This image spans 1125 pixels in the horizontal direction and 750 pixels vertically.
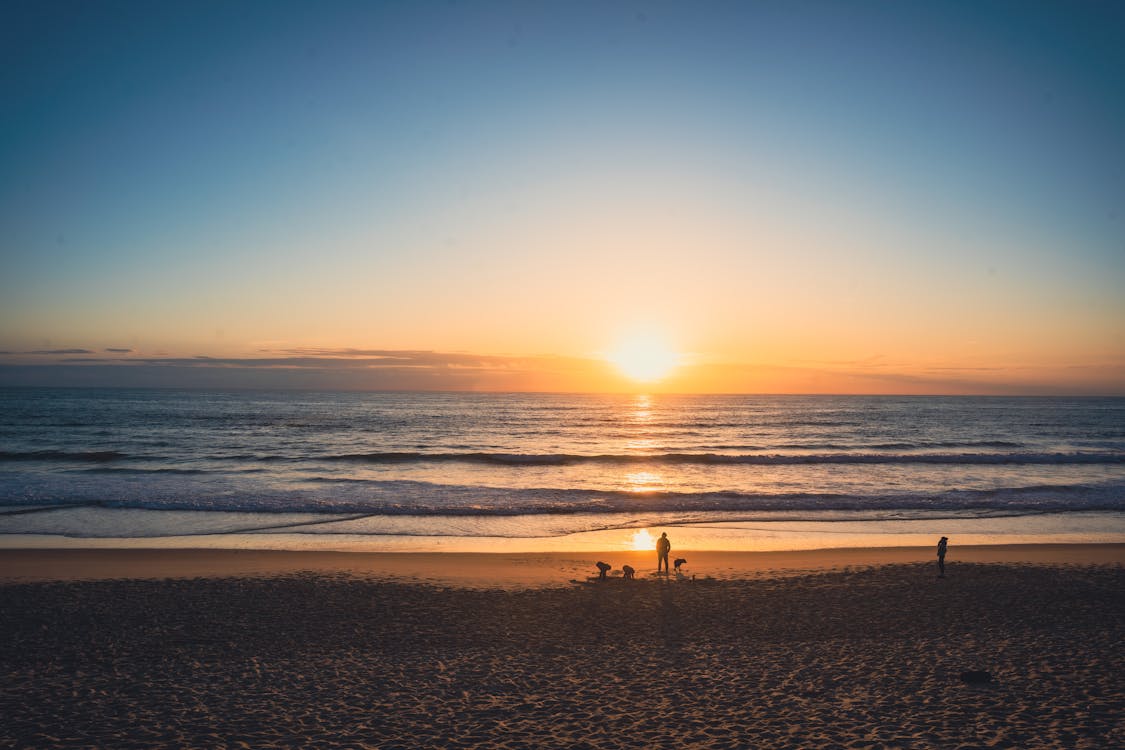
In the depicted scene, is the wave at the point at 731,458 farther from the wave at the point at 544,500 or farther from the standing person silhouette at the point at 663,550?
the standing person silhouette at the point at 663,550

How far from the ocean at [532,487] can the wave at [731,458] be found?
20 centimetres

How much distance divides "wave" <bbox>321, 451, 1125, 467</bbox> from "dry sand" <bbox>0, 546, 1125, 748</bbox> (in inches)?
1071

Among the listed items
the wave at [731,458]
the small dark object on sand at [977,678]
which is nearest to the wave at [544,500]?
the wave at [731,458]

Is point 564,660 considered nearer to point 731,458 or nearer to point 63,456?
point 731,458

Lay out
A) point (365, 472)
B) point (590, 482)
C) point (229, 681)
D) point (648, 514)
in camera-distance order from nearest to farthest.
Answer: point (229, 681) < point (648, 514) < point (590, 482) < point (365, 472)

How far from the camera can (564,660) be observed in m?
10.2

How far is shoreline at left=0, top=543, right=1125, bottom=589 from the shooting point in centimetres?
1537

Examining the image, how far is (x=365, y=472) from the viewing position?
3666 cm

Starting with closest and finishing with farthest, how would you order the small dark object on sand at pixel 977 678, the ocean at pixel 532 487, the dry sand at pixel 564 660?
the dry sand at pixel 564 660 → the small dark object on sand at pixel 977 678 → the ocean at pixel 532 487

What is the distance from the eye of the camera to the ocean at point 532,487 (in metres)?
21.4

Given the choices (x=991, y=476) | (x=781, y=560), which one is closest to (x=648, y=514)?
(x=781, y=560)

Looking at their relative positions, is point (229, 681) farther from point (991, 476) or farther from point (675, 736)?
point (991, 476)

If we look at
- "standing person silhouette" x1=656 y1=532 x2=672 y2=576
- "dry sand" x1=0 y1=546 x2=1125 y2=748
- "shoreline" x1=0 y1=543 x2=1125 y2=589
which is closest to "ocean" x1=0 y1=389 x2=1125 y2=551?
"shoreline" x1=0 y1=543 x2=1125 y2=589

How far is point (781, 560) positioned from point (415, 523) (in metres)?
12.5
